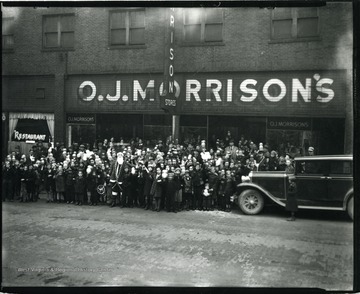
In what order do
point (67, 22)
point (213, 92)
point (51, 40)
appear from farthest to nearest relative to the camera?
point (213, 92) → point (51, 40) → point (67, 22)

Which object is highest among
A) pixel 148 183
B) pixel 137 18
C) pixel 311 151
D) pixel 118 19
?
pixel 118 19

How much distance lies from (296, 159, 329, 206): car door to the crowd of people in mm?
398

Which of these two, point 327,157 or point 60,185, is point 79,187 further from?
point 327,157

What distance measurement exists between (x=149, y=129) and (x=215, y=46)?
3.21 m

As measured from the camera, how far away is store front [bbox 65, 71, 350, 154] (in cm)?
784

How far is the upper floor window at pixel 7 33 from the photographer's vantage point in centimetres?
660

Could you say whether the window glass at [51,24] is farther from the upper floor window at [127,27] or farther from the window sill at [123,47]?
the window sill at [123,47]

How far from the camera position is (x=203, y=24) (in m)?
8.22

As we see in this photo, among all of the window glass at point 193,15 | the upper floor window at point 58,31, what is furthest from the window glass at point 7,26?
the window glass at point 193,15

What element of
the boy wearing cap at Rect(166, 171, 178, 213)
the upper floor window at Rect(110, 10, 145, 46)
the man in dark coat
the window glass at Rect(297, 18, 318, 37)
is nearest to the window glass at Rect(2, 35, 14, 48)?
the upper floor window at Rect(110, 10, 145, 46)

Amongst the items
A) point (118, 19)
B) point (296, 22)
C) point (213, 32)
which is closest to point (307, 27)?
point (296, 22)

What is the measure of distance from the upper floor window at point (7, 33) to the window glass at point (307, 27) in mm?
5744

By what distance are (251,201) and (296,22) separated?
4.54 metres

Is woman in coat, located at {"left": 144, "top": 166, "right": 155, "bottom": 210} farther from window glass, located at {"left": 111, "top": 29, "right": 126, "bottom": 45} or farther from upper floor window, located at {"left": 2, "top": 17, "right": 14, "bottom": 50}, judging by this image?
upper floor window, located at {"left": 2, "top": 17, "right": 14, "bottom": 50}
